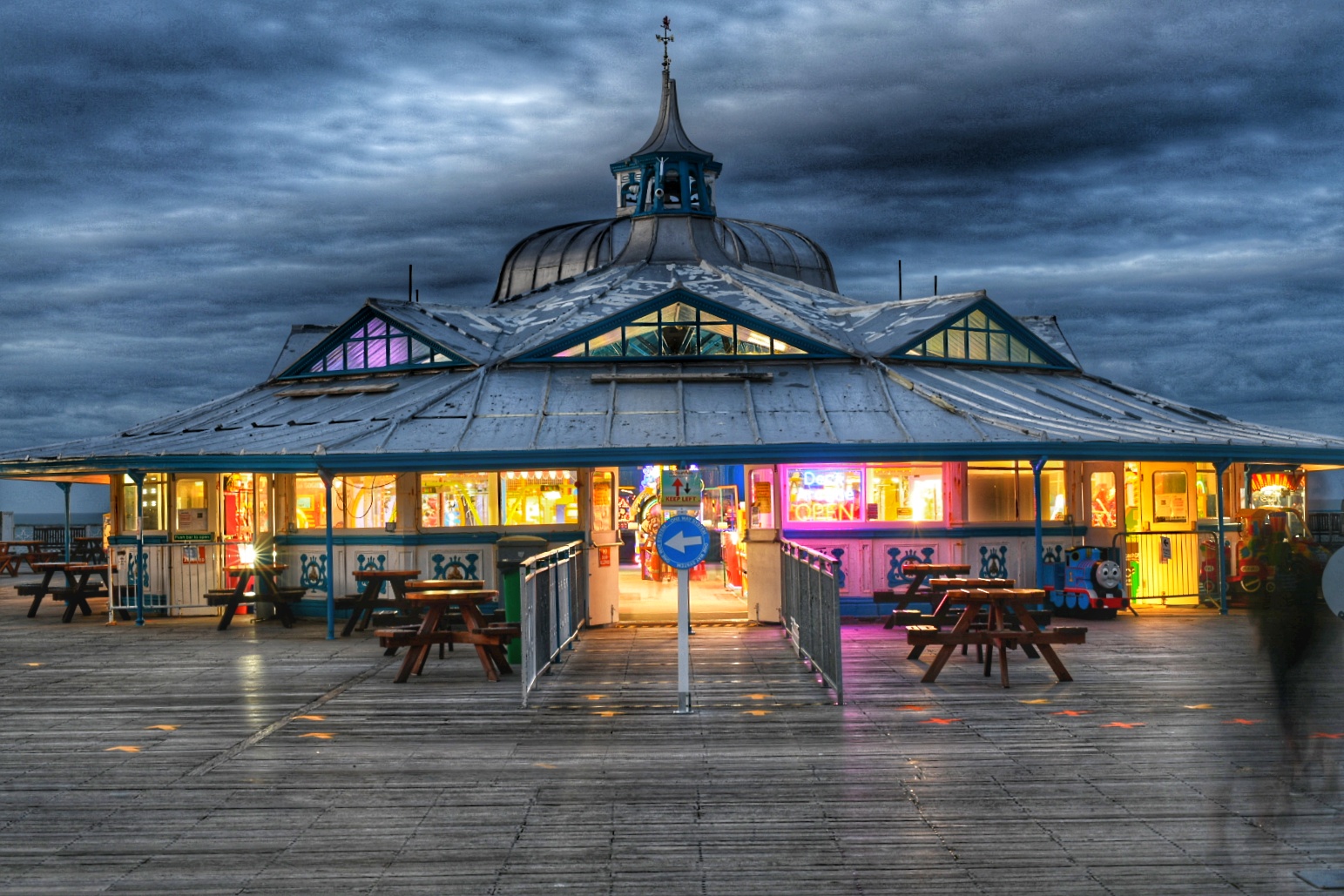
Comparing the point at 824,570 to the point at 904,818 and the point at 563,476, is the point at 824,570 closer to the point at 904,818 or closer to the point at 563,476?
the point at 904,818

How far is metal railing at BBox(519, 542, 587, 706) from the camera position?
10.9 m

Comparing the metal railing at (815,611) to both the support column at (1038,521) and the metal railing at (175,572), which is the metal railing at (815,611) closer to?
the support column at (1038,521)

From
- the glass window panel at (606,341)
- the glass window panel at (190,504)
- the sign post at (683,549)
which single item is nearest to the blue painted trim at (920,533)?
the glass window panel at (606,341)

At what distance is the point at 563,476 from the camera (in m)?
18.8

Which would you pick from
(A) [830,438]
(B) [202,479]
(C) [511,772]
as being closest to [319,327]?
(B) [202,479]

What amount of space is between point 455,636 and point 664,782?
16.7 feet

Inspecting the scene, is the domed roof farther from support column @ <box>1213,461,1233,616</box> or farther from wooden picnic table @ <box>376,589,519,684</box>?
wooden picnic table @ <box>376,589,519,684</box>

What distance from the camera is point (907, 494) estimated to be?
18.7 m

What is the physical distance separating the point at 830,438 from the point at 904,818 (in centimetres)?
1071

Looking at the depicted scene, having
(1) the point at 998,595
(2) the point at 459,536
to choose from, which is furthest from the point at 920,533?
(2) the point at 459,536

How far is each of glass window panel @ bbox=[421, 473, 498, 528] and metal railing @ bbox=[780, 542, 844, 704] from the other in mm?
5285

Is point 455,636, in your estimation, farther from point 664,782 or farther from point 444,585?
point 664,782

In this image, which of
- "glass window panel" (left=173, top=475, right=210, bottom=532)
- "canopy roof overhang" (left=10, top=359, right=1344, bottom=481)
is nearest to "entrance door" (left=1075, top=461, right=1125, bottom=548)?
"canopy roof overhang" (left=10, top=359, right=1344, bottom=481)

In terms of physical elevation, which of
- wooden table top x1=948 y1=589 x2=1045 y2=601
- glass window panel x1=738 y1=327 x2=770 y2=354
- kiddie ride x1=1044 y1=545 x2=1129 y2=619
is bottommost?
kiddie ride x1=1044 y1=545 x2=1129 y2=619
